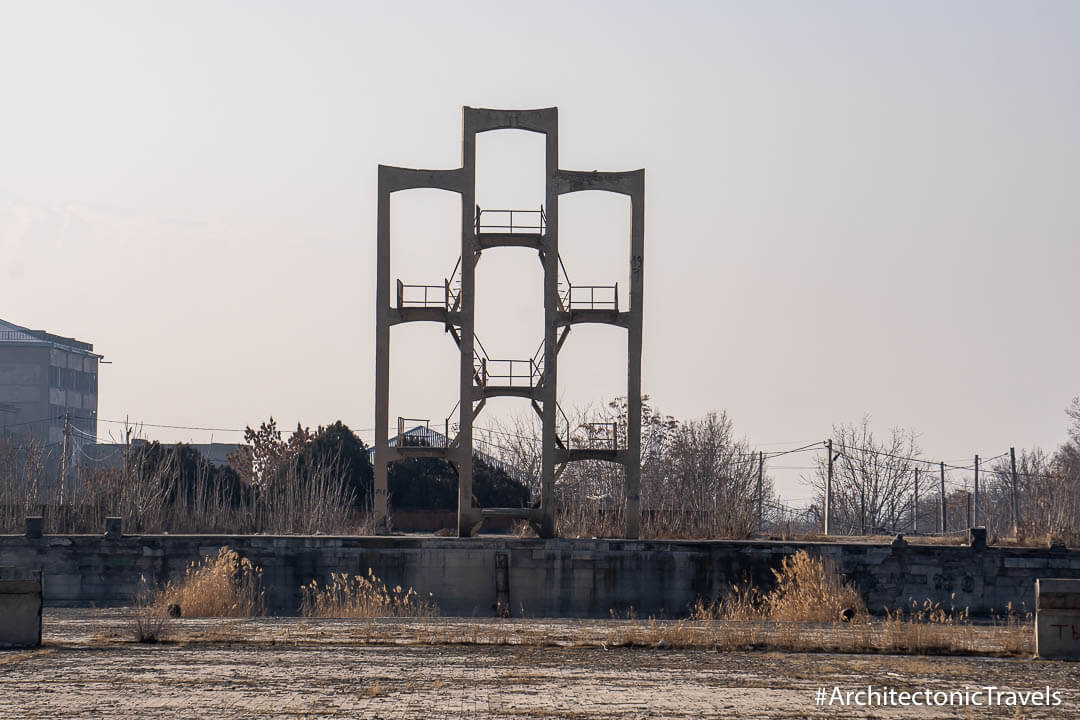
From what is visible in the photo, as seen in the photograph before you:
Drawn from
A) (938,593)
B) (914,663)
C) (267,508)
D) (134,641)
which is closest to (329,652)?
(134,641)

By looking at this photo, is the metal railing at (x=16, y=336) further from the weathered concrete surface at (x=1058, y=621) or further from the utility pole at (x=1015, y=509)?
the weathered concrete surface at (x=1058, y=621)

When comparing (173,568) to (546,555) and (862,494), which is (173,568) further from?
(862,494)

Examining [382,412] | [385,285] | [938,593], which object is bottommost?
[938,593]

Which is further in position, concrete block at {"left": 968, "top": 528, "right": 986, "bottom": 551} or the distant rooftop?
the distant rooftop

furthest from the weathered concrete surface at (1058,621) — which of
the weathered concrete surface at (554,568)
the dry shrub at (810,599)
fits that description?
the weathered concrete surface at (554,568)

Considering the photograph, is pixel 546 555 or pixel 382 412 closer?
pixel 546 555

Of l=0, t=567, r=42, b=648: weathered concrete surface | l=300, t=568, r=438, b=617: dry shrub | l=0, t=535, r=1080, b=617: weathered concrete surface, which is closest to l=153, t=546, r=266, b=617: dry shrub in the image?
l=0, t=535, r=1080, b=617: weathered concrete surface

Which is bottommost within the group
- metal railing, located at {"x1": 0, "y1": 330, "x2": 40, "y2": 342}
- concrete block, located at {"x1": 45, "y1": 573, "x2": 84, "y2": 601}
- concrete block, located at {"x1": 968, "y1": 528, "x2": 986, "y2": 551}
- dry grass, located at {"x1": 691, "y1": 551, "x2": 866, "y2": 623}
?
concrete block, located at {"x1": 45, "y1": 573, "x2": 84, "y2": 601}

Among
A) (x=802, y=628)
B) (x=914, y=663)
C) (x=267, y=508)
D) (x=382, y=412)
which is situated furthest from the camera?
(x=267, y=508)

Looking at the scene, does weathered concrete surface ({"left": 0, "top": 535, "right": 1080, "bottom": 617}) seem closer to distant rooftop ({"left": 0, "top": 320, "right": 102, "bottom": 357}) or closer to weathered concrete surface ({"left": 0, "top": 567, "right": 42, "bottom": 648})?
weathered concrete surface ({"left": 0, "top": 567, "right": 42, "bottom": 648})

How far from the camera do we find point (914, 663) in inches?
715

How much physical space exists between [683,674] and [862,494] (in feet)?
203

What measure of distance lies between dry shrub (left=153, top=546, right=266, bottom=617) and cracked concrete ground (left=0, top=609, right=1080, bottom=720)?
582 centimetres

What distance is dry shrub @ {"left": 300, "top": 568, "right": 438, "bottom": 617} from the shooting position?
2820 centimetres
